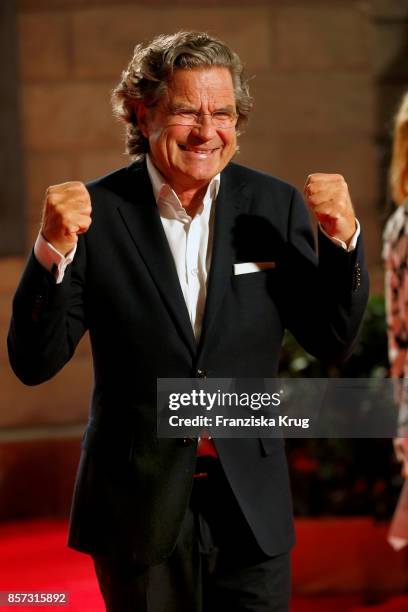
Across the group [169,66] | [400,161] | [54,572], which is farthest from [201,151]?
[54,572]

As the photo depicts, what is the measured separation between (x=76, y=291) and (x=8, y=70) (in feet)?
8.45

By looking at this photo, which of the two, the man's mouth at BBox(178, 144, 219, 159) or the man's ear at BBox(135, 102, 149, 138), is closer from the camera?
the man's mouth at BBox(178, 144, 219, 159)

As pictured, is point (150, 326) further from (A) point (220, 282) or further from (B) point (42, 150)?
(B) point (42, 150)

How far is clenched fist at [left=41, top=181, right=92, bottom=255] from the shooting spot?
1710mm

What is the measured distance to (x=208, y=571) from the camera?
5.96ft

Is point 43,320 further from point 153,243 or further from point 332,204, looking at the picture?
point 332,204

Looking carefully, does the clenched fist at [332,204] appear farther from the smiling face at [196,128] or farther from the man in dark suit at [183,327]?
the smiling face at [196,128]

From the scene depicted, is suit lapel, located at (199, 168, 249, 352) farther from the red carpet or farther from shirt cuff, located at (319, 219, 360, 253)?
the red carpet

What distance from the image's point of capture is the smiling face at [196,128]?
1.80 m

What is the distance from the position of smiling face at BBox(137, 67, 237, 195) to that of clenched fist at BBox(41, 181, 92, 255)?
18 cm

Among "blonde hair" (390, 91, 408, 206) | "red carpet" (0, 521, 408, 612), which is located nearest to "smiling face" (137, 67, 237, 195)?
"red carpet" (0, 521, 408, 612)

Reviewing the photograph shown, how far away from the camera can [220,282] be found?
71.1 inches

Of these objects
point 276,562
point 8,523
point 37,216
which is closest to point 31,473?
point 8,523

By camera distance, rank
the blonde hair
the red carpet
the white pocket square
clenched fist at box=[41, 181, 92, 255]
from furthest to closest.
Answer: the blonde hair, the red carpet, the white pocket square, clenched fist at box=[41, 181, 92, 255]
